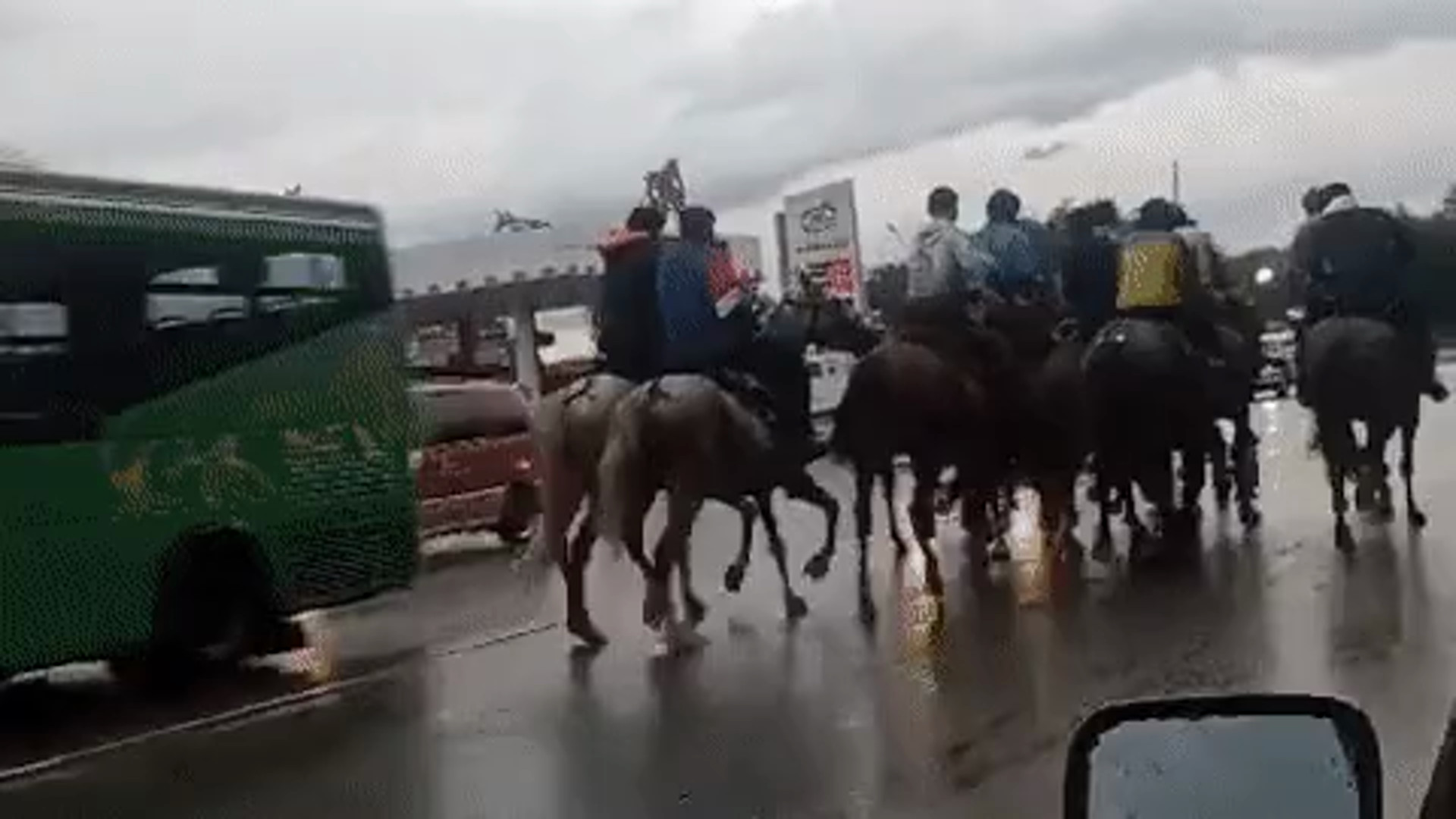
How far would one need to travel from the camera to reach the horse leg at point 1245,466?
52.3ft

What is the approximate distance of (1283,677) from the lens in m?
9.56

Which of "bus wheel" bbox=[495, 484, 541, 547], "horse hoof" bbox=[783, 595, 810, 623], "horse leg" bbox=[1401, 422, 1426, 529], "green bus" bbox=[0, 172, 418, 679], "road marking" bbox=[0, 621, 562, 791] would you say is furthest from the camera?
"bus wheel" bbox=[495, 484, 541, 547]

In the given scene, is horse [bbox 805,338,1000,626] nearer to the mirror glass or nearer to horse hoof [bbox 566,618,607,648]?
horse hoof [bbox 566,618,607,648]

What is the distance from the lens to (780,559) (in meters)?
13.8

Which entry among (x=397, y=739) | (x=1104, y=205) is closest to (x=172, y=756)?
(x=397, y=739)

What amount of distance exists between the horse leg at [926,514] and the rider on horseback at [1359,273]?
7.52ft

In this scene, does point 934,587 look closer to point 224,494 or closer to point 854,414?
point 854,414

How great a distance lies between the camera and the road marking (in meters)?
10.1

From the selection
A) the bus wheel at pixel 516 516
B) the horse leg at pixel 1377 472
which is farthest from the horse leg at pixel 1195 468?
the bus wheel at pixel 516 516

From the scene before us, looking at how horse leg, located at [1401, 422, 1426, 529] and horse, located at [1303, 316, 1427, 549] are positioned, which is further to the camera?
horse leg, located at [1401, 422, 1426, 529]

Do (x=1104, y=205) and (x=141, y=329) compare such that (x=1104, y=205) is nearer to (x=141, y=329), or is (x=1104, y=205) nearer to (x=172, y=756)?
(x=141, y=329)

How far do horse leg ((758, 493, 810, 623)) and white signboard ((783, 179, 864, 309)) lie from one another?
1.20 metres

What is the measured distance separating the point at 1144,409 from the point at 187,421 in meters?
5.39

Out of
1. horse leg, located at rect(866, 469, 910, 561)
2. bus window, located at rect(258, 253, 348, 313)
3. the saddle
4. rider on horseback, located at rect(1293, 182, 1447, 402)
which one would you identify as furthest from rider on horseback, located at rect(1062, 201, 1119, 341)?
bus window, located at rect(258, 253, 348, 313)
